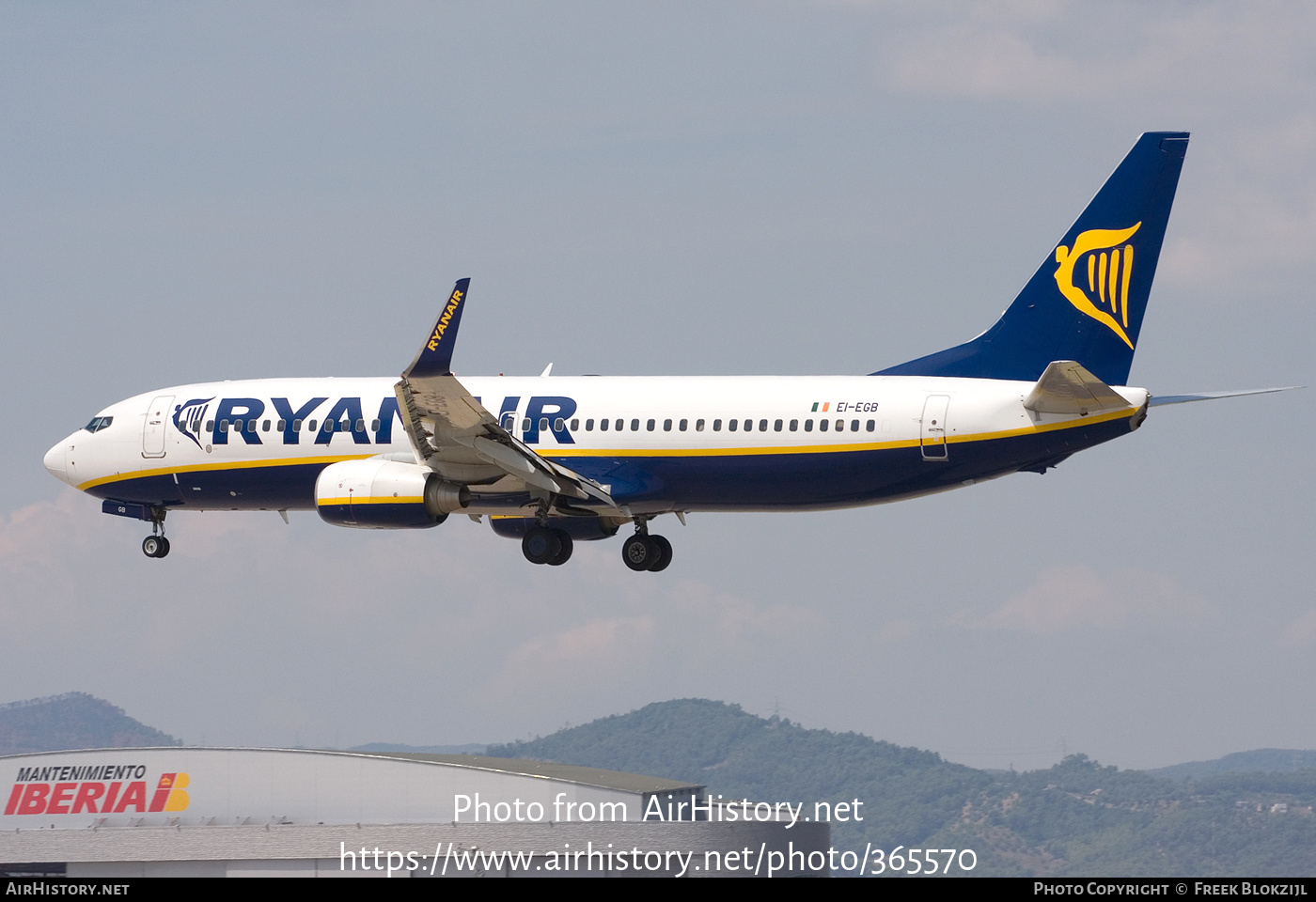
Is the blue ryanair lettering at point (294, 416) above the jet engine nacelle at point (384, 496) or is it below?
above

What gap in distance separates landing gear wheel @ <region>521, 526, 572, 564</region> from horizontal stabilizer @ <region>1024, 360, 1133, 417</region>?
12120mm


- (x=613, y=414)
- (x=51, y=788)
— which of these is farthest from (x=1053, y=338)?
(x=51, y=788)

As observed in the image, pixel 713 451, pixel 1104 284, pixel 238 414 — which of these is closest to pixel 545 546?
pixel 713 451

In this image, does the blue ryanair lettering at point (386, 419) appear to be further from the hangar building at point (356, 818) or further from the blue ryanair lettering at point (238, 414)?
the hangar building at point (356, 818)

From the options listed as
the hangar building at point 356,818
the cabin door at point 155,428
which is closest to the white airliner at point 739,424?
the cabin door at point 155,428

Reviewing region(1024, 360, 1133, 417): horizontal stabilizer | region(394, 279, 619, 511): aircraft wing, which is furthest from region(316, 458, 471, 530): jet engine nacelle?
region(1024, 360, 1133, 417): horizontal stabilizer

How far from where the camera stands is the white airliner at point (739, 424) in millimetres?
39844

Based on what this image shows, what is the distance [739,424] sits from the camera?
4169 centimetres

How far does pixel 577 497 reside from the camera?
43.3 metres

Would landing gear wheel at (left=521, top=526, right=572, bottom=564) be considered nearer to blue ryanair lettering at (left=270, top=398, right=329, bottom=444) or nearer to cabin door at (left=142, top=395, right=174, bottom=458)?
blue ryanair lettering at (left=270, top=398, right=329, bottom=444)

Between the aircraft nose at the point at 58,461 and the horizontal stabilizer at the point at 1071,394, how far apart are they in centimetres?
2568

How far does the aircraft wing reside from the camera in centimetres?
3878

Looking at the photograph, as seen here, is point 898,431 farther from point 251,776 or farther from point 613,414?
point 251,776

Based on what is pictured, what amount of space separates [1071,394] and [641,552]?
12.6 meters
